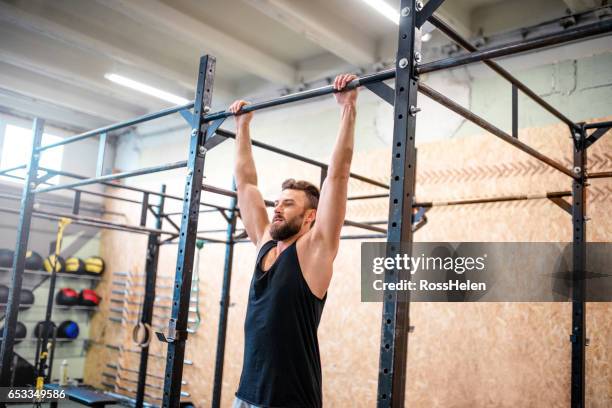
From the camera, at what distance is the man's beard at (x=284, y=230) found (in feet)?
7.14

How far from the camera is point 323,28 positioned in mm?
5145

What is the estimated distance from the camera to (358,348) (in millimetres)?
5262

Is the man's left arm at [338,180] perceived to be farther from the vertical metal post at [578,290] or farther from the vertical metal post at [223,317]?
the vertical metal post at [223,317]

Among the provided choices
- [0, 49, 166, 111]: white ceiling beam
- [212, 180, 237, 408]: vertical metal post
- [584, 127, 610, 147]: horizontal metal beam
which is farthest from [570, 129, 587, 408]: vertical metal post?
[0, 49, 166, 111]: white ceiling beam

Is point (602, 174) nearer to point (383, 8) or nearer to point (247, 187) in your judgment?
point (247, 187)

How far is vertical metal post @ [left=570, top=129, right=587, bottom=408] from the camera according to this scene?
10.0ft

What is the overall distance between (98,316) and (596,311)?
728 centimetres

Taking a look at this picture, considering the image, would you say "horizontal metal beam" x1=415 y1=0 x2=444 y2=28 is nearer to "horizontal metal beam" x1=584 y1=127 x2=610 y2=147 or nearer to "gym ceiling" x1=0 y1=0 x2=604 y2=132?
"horizontal metal beam" x1=584 y1=127 x2=610 y2=147

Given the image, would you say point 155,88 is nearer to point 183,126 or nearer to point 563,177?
point 183,126

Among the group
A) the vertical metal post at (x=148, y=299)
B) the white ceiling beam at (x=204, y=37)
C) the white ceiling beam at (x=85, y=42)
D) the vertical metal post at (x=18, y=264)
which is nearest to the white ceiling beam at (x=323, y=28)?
the white ceiling beam at (x=204, y=37)

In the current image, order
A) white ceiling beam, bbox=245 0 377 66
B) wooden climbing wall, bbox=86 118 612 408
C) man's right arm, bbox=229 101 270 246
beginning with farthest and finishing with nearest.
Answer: white ceiling beam, bbox=245 0 377 66
wooden climbing wall, bbox=86 118 612 408
man's right arm, bbox=229 101 270 246

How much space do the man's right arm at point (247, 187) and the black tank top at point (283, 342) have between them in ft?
1.35

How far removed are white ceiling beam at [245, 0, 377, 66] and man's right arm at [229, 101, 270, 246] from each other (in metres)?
2.58

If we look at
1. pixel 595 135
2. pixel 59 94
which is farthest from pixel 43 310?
pixel 595 135
